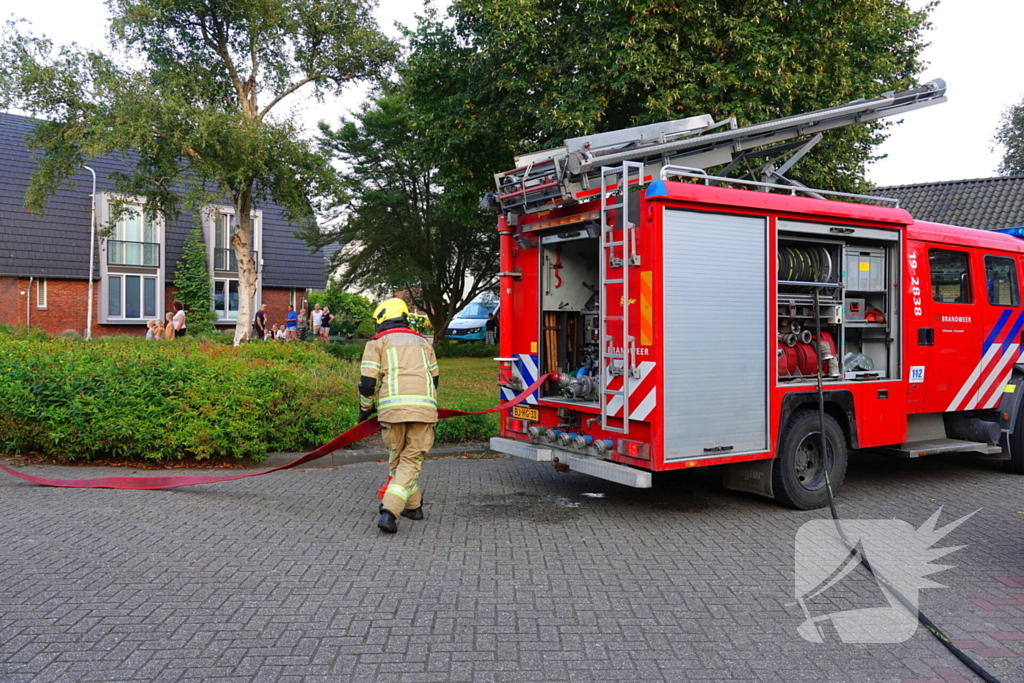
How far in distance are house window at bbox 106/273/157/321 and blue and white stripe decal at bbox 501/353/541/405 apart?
25.7 meters

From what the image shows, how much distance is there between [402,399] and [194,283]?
→ 26.7 metres

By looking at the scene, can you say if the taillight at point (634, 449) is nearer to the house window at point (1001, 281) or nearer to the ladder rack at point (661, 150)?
the ladder rack at point (661, 150)

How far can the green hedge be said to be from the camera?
27.1ft

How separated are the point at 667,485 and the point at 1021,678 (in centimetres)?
419

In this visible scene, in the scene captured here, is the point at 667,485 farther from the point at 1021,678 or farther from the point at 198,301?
the point at 198,301

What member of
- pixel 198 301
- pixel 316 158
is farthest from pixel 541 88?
pixel 198 301

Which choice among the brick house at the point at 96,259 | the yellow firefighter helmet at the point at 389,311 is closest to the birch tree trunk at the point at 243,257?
the brick house at the point at 96,259

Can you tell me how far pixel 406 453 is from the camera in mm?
6230

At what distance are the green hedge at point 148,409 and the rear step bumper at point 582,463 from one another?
2799 millimetres

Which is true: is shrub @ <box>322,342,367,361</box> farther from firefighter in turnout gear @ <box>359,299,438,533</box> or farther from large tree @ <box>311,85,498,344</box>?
firefighter in turnout gear @ <box>359,299,438,533</box>

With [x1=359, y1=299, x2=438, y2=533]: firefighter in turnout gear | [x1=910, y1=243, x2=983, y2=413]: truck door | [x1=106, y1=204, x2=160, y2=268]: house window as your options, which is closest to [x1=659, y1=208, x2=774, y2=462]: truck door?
[x1=359, y1=299, x2=438, y2=533]: firefighter in turnout gear

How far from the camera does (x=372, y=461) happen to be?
30.0 ft

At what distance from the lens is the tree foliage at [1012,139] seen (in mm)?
40406

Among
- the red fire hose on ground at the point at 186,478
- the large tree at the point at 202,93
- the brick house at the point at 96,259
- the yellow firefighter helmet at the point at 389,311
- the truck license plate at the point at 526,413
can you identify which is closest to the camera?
the yellow firefighter helmet at the point at 389,311
